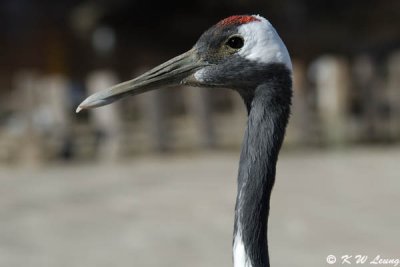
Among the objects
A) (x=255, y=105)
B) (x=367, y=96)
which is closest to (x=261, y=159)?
(x=255, y=105)

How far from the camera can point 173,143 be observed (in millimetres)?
13766

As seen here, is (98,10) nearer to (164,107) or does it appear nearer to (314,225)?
(164,107)

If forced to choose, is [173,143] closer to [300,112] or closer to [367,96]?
[300,112]

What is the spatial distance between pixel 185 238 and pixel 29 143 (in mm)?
5538

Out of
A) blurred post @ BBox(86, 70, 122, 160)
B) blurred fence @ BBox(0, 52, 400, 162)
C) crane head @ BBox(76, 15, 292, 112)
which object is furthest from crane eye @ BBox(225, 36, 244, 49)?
blurred post @ BBox(86, 70, 122, 160)

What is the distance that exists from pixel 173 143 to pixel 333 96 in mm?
3387

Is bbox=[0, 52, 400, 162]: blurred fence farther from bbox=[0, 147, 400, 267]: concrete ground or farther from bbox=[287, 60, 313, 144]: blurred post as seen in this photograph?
bbox=[0, 147, 400, 267]: concrete ground

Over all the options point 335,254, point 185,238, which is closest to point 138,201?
point 185,238

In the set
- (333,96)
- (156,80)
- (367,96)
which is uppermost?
(333,96)

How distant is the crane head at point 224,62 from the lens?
11.8 ft

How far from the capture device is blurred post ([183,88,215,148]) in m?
13.7

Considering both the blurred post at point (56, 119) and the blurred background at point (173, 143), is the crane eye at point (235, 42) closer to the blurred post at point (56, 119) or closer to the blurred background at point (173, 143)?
the blurred background at point (173, 143)

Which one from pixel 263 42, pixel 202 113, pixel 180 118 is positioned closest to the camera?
pixel 263 42

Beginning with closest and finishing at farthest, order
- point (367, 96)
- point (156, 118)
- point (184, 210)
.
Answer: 1. point (184, 210)
2. point (156, 118)
3. point (367, 96)
